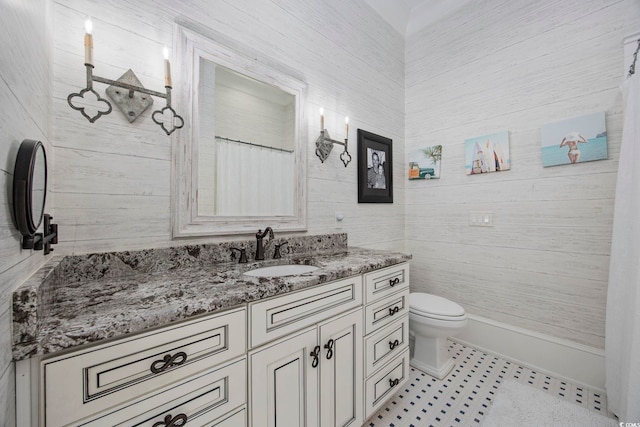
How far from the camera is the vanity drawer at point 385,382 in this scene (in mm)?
1343

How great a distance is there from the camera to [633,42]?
1.51 meters

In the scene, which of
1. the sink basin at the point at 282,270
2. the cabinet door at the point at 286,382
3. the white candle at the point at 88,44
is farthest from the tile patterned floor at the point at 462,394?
the white candle at the point at 88,44

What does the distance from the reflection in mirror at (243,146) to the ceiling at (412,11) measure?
1.52 metres

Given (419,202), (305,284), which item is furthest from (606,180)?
(305,284)

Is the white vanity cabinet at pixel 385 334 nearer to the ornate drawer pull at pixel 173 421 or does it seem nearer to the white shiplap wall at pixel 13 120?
the ornate drawer pull at pixel 173 421

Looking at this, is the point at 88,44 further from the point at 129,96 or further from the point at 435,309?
the point at 435,309

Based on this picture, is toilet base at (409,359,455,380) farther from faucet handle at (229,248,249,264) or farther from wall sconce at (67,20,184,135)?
wall sconce at (67,20,184,135)

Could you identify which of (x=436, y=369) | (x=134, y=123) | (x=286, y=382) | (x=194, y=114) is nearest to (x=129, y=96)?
(x=134, y=123)

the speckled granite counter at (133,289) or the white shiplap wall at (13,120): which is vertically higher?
the white shiplap wall at (13,120)

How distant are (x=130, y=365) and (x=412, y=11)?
→ 3344 millimetres

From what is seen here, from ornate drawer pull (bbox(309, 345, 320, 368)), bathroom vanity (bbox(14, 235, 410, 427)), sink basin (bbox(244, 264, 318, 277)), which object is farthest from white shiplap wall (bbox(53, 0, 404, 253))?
ornate drawer pull (bbox(309, 345, 320, 368))

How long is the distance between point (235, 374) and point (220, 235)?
74 centimetres

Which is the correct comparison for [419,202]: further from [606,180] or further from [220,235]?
[220,235]

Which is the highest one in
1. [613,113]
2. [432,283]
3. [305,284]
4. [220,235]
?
[613,113]
